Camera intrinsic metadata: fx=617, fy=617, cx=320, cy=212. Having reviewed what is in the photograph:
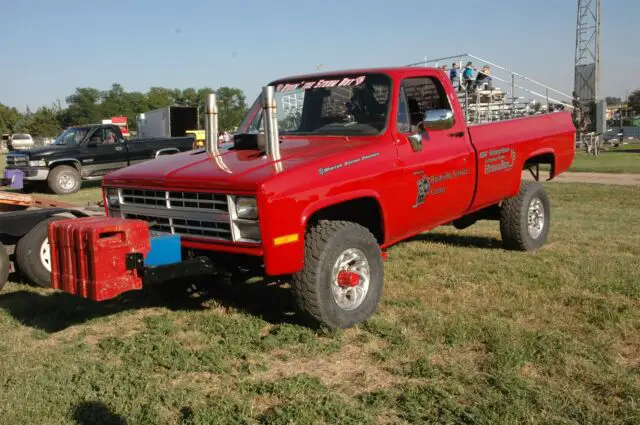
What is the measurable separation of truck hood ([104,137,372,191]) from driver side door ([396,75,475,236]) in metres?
0.47

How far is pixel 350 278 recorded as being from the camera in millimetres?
4477

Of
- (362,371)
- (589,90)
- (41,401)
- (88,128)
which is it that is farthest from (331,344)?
(589,90)

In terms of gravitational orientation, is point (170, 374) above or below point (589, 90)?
below

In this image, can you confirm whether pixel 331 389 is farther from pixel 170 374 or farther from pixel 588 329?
pixel 588 329

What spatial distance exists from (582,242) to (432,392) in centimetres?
488

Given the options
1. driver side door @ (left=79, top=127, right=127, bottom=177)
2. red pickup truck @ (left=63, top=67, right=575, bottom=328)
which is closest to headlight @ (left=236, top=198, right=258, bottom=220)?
red pickup truck @ (left=63, top=67, right=575, bottom=328)

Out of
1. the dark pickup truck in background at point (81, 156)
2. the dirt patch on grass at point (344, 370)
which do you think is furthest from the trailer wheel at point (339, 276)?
the dark pickup truck in background at point (81, 156)

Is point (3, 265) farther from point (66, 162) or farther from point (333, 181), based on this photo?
point (66, 162)

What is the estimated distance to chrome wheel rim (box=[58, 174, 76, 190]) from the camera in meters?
16.5

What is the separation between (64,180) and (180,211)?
1350cm

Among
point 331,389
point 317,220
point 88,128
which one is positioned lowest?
point 331,389

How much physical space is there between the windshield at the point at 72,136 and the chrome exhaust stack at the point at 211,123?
44.7ft

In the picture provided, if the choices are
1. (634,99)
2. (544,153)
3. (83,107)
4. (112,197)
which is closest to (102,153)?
(112,197)

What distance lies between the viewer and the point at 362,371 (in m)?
3.75
